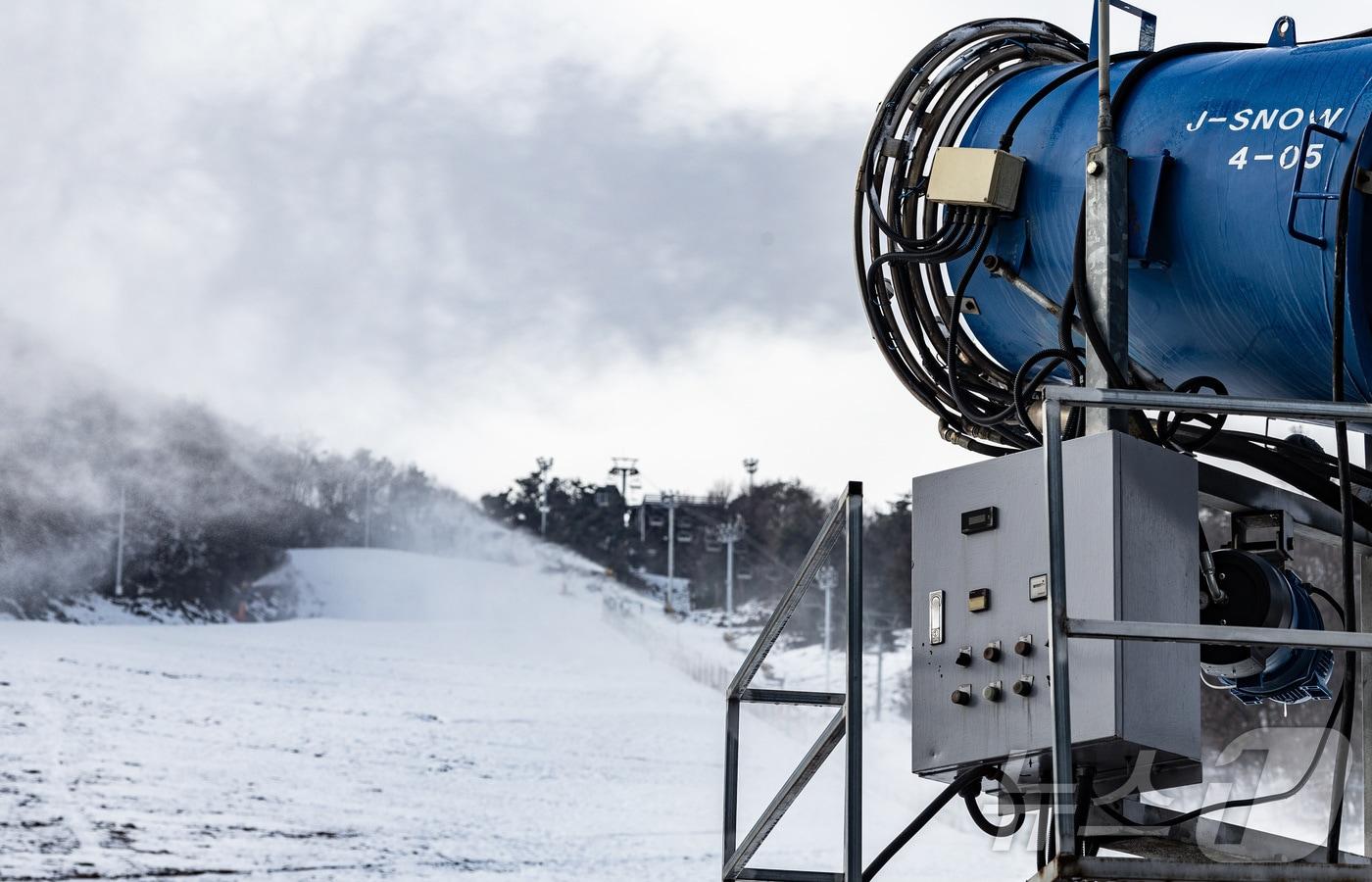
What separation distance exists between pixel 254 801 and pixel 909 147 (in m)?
36.4

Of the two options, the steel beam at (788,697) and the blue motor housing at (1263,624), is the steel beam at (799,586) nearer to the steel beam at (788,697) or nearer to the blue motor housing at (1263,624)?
the steel beam at (788,697)

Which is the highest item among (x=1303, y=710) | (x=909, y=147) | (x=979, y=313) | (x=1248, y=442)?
(x=909, y=147)

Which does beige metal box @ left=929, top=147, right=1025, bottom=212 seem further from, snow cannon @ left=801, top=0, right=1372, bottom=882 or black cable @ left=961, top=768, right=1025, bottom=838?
black cable @ left=961, top=768, right=1025, bottom=838

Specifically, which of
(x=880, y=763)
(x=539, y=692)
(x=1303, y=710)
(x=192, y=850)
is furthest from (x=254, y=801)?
(x=1303, y=710)

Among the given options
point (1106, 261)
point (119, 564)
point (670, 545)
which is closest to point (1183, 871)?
point (1106, 261)

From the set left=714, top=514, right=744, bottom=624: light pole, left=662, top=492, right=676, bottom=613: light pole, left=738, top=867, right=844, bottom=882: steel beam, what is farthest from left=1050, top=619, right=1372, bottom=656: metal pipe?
left=662, top=492, right=676, bottom=613: light pole

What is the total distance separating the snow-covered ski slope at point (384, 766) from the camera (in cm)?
3525

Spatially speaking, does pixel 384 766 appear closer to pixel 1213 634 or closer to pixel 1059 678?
pixel 1059 678

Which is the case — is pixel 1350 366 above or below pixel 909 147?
below

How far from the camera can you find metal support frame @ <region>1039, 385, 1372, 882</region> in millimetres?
4074

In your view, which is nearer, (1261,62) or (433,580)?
(1261,62)

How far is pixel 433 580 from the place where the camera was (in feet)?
298

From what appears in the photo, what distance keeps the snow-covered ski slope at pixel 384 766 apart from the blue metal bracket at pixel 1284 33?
94.3 feet

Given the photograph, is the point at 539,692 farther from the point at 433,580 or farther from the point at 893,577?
the point at 433,580
